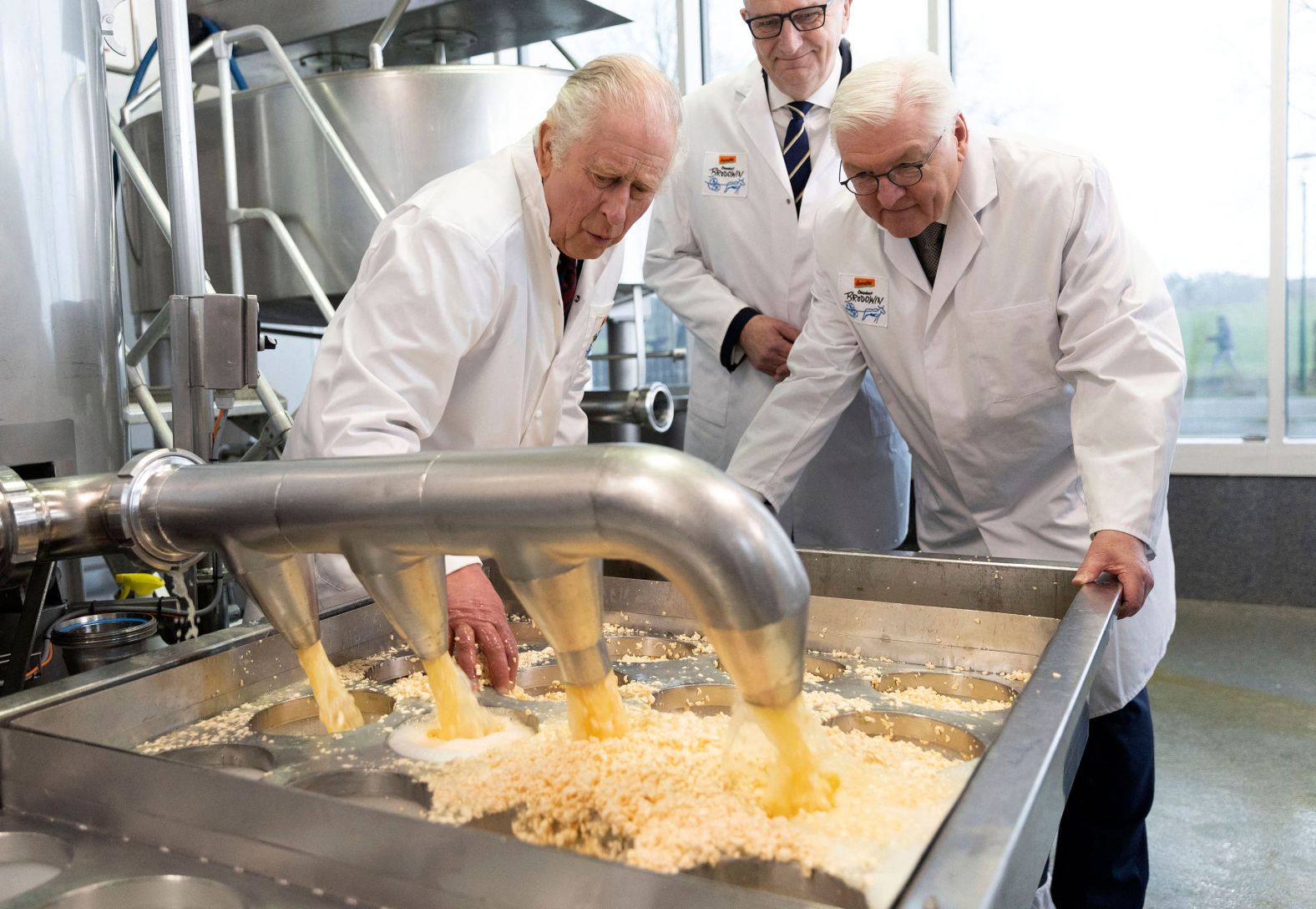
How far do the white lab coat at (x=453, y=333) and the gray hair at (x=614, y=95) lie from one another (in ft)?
0.39

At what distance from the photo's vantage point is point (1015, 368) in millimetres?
1698

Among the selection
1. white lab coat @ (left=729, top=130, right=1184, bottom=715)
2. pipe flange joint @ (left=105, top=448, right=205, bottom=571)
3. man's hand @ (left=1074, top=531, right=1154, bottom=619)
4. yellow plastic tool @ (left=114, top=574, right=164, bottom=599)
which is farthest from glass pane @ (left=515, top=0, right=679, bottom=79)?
pipe flange joint @ (left=105, top=448, right=205, bottom=571)

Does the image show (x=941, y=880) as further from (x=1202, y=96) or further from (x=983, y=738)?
(x=1202, y=96)

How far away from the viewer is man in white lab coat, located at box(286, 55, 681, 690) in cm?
127

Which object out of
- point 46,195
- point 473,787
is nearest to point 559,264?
point 46,195

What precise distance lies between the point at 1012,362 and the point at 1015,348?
0.02 m

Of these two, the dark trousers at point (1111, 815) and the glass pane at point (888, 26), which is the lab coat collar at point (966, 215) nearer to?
the dark trousers at point (1111, 815)

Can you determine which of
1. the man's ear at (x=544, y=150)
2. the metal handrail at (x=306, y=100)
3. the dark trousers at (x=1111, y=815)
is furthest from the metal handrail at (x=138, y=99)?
the dark trousers at (x=1111, y=815)

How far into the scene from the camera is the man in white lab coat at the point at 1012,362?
1536 mm

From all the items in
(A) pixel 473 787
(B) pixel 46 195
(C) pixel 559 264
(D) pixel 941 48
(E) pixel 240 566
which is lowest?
(A) pixel 473 787

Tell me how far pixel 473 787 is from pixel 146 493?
1.11 ft

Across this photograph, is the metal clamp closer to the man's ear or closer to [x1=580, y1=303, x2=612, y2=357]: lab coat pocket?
the man's ear

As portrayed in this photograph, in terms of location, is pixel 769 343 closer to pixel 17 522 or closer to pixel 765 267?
pixel 765 267

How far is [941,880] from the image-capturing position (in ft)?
1.74
